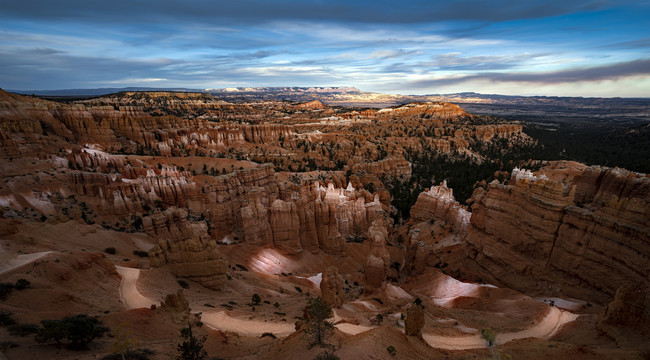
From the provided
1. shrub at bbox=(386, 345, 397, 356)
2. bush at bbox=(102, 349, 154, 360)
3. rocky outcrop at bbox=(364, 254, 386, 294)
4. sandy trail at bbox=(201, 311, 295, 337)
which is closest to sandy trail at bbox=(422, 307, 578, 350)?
shrub at bbox=(386, 345, 397, 356)

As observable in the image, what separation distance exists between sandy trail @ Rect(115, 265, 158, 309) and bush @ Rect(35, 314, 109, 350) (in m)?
4.40

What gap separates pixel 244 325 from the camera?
52.4ft

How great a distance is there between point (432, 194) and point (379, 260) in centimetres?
1557

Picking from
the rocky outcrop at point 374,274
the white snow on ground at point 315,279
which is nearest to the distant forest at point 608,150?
the rocky outcrop at point 374,274

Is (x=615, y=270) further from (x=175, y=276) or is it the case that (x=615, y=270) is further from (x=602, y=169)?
(x=175, y=276)

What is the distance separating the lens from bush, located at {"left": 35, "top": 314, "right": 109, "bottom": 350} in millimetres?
9277

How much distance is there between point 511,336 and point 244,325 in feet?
44.6

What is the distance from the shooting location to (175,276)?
20.2 m

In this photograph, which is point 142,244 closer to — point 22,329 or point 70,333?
point 22,329

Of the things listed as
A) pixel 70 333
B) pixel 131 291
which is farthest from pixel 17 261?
pixel 70 333

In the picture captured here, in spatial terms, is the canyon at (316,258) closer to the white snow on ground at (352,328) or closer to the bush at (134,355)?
the white snow on ground at (352,328)

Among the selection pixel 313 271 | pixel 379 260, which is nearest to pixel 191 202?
pixel 313 271

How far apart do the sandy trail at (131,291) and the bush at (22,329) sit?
15.0ft

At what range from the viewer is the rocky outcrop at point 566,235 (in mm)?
17703
